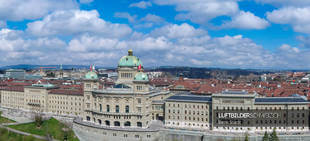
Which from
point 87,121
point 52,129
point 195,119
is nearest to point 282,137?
point 195,119

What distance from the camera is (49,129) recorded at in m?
140

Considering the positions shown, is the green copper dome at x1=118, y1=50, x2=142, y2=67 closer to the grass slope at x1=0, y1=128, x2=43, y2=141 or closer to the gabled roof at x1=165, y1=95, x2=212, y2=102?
the gabled roof at x1=165, y1=95, x2=212, y2=102

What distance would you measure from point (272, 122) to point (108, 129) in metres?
68.3

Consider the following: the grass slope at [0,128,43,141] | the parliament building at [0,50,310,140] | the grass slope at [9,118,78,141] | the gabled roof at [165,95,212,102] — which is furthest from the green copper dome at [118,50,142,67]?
the grass slope at [0,128,43,141]

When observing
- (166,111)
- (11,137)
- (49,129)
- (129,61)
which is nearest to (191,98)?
(166,111)

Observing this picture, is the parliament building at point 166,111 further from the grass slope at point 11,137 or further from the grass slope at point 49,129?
the grass slope at point 11,137

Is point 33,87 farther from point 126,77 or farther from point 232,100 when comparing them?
point 232,100

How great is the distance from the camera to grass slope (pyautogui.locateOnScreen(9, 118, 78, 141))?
13502cm

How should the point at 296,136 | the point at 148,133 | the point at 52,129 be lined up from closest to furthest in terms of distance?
the point at 296,136 → the point at 148,133 → the point at 52,129

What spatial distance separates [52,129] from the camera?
14100cm

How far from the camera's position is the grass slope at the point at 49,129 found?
443 ft

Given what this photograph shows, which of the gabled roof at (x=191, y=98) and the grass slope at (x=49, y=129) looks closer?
the gabled roof at (x=191, y=98)

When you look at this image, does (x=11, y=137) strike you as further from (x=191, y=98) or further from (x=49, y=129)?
(x=191, y=98)

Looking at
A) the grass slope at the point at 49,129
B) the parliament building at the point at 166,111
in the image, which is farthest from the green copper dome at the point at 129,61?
the grass slope at the point at 49,129
